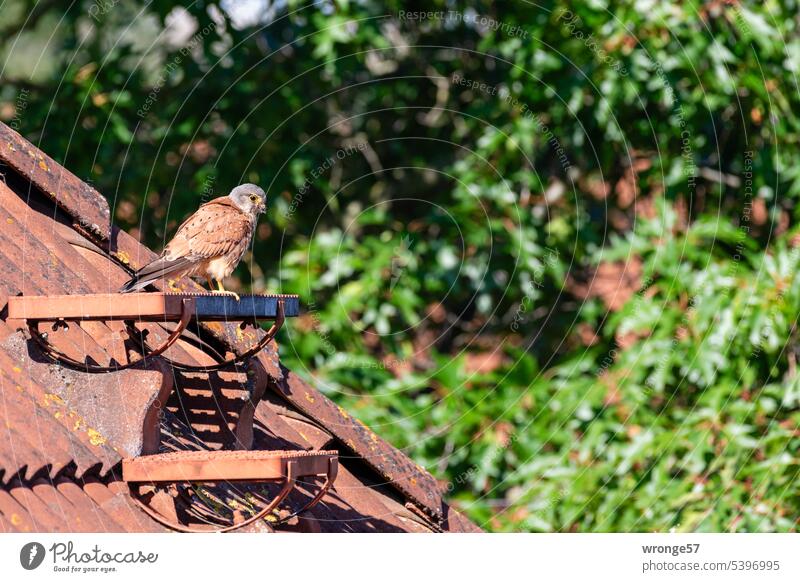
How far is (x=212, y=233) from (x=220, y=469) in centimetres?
164

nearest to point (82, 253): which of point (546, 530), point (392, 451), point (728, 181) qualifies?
point (392, 451)

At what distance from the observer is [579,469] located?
709cm

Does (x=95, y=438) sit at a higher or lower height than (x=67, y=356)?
lower

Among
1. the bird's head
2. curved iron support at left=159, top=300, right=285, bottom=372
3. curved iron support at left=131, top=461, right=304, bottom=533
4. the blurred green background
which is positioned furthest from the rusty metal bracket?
the blurred green background

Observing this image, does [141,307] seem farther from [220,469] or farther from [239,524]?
[239,524]

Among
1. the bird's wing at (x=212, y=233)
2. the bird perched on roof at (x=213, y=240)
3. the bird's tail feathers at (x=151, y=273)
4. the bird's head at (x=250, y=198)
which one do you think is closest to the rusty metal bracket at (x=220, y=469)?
the bird's tail feathers at (x=151, y=273)

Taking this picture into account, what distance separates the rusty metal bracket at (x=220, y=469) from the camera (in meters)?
2.24

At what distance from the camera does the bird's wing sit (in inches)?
140

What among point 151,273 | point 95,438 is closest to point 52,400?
point 95,438

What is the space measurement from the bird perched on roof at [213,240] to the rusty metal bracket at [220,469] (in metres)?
0.96

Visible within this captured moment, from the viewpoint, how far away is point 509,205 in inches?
323

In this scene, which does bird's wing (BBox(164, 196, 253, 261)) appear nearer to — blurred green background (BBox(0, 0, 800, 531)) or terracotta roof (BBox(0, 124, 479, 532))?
terracotta roof (BBox(0, 124, 479, 532))

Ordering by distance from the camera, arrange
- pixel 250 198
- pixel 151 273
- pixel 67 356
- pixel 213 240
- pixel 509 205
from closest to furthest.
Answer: pixel 67 356 → pixel 151 273 → pixel 213 240 → pixel 250 198 → pixel 509 205

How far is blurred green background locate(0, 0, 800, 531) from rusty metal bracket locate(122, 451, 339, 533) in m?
4.66
